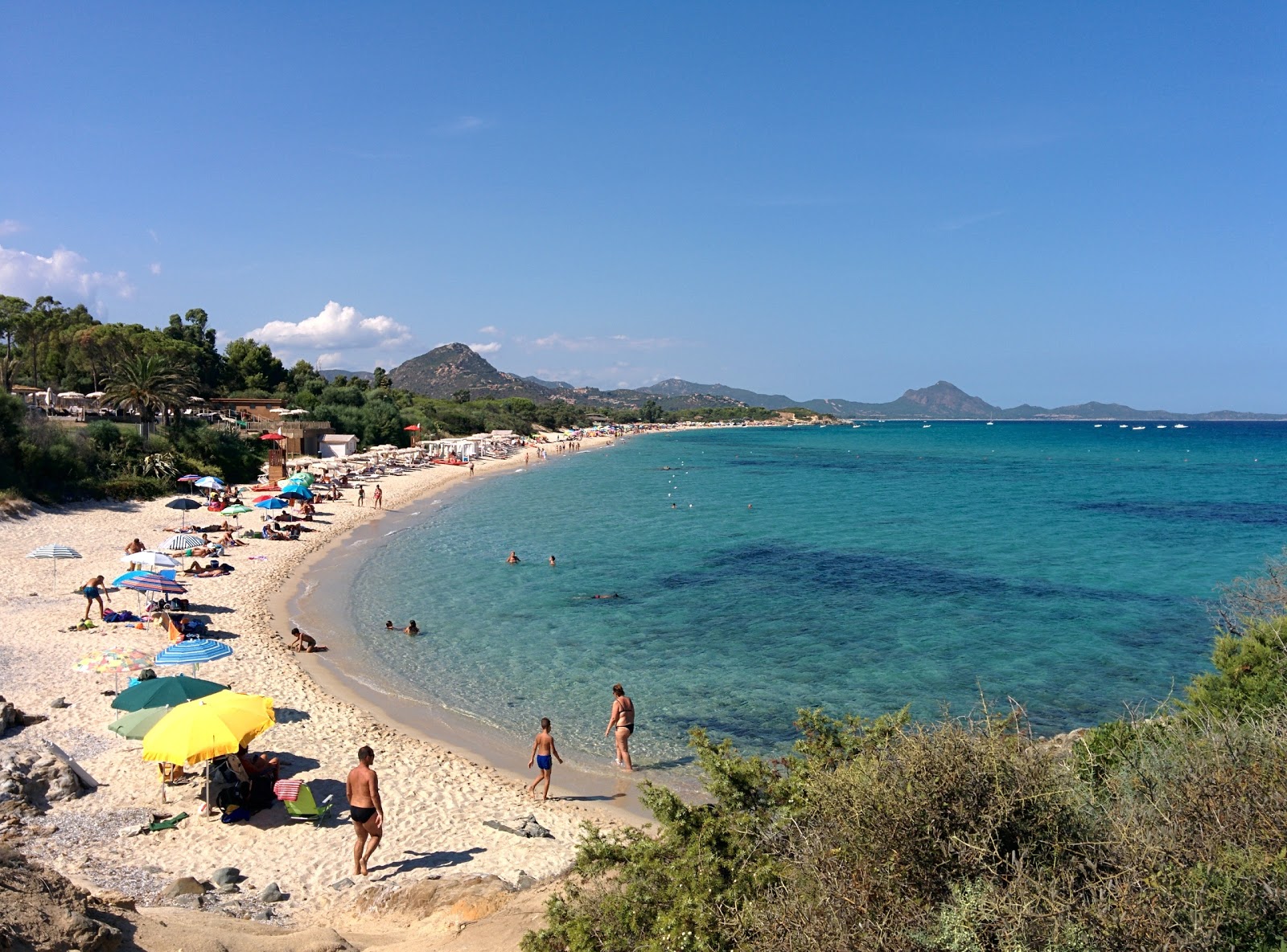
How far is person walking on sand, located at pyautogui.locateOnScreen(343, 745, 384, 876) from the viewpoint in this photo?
8.77 m

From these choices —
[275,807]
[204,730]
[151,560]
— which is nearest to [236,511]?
[151,560]

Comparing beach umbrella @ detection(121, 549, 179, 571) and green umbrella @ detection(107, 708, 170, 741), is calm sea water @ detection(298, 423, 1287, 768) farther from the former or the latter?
green umbrella @ detection(107, 708, 170, 741)

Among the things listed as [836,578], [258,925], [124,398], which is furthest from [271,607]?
[124,398]

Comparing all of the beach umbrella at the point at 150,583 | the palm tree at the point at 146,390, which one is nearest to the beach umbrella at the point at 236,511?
the palm tree at the point at 146,390

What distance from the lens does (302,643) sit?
17.9m

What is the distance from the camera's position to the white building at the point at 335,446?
55.5m

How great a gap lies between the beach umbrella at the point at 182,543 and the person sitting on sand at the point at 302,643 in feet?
21.4

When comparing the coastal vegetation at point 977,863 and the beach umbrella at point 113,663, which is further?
the beach umbrella at point 113,663

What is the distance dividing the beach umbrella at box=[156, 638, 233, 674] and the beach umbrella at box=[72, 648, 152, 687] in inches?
13.0

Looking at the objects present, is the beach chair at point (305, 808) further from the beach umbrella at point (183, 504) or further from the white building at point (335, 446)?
the white building at point (335, 446)

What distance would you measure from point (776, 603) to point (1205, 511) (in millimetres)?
37172

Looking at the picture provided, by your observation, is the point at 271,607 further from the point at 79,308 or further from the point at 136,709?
the point at 79,308

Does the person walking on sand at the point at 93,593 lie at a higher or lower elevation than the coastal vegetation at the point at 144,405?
lower

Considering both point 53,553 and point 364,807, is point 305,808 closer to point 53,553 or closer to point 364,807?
point 364,807
